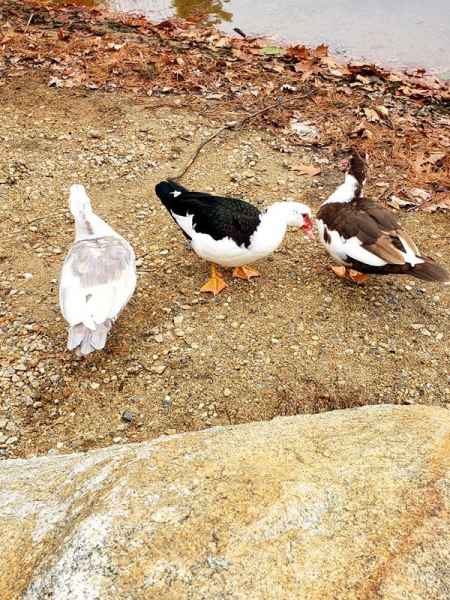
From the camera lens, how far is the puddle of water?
9781 millimetres

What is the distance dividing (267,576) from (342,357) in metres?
2.86

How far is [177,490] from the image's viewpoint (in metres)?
1.71

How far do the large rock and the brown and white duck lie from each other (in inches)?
92.3

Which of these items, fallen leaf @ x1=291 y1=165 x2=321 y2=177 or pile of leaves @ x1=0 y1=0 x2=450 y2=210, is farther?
pile of leaves @ x1=0 y1=0 x2=450 y2=210

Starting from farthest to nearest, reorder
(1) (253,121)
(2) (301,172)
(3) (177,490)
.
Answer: (1) (253,121)
(2) (301,172)
(3) (177,490)

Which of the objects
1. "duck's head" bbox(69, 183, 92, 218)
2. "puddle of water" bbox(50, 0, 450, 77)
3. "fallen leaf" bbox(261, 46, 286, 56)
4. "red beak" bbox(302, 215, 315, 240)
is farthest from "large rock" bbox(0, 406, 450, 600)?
"puddle of water" bbox(50, 0, 450, 77)

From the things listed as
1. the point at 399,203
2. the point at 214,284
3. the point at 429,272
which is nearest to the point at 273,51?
the point at 399,203

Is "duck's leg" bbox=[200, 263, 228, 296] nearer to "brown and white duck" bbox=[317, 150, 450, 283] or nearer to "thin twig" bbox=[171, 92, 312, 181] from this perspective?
"brown and white duck" bbox=[317, 150, 450, 283]

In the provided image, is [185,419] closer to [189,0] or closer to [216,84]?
[216,84]

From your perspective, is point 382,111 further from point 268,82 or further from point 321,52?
point 321,52

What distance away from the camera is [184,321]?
445cm

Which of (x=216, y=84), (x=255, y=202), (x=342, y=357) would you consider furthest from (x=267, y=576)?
(x=216, y=84)

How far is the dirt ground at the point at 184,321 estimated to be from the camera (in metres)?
3.80

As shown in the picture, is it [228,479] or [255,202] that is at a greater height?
[228,479]
